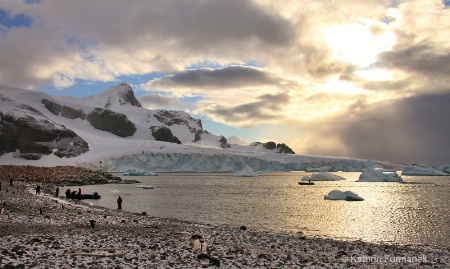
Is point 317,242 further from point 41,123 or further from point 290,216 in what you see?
point 41,123

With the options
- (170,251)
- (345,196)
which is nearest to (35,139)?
(345,196)

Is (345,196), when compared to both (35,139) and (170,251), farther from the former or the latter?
(35,139)

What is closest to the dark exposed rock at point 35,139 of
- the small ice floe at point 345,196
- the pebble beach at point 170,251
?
the small ice floe at point 345,196

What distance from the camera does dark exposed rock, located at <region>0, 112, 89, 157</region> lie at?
169375 millimetres

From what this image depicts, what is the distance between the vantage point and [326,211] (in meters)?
42.9

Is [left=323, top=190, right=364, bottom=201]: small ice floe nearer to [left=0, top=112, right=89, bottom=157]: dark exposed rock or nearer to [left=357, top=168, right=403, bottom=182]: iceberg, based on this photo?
[left=357, top=168, right=403, bottom=182]: iceberg

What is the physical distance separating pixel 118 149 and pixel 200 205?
12823 centimetres

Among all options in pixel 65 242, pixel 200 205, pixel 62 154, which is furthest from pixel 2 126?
pixel 65 242

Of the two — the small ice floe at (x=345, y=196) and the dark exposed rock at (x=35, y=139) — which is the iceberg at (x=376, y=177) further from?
the dark exposed rock at (x=35, y=139)

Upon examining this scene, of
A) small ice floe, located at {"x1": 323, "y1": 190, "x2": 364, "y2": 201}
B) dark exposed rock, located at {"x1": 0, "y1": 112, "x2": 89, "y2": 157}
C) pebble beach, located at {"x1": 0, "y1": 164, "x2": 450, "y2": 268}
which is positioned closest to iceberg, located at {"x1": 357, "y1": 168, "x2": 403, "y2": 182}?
small ice floe, located at {"x1": 323, "y1": 190, "x2": 364, "y2": 201}

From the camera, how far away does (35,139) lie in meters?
172

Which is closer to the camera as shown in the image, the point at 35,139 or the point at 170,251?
the point at 170,251

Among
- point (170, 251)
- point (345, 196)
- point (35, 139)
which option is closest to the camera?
point (170, 251)

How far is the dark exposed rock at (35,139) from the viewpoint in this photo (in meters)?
169
